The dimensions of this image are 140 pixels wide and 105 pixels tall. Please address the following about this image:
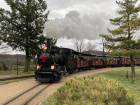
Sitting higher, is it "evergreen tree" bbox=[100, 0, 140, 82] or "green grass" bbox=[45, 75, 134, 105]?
"evergreen tree" bbox=[100, 0, 140, 82]

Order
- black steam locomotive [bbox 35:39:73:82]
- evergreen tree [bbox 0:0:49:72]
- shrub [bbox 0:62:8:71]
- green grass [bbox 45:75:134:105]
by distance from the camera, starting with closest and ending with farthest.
Answer: green grass [bbox 45:75:134:105] → black steam locomotive [bbox 35:39:73:82] → evergreen tree [bbox 0:0:49:72] → shrub [bbox 0:62:8:71]

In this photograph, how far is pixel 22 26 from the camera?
19.0 m

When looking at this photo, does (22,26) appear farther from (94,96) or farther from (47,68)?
(94,96)

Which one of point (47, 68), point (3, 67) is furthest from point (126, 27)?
point (3, 67)

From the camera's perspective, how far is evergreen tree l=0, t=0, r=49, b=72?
59.8 feet

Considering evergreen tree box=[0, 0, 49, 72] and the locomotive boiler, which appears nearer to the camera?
the locomotive boiler

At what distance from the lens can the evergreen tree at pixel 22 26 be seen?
18234 millimetres

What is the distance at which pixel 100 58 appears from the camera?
32.1 m

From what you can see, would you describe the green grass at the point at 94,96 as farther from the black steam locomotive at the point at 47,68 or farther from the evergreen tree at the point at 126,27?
the evergreen tree at the point at 126,27

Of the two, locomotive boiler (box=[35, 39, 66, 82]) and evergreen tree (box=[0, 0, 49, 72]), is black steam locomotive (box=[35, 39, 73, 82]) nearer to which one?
locomotive boiler (box=[35, 39, 66, 82])

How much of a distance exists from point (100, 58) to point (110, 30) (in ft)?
52.1

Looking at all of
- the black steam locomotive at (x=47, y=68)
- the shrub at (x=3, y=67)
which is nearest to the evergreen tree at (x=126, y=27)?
the black steam locomotive at (x=47, y=68)

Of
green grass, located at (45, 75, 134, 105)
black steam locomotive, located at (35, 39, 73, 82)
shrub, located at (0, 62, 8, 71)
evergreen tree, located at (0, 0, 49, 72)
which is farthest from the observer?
shrub, located at (0, 62, 8, 71)

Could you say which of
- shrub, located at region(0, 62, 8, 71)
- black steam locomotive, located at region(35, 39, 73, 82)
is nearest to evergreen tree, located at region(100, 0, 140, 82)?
black steam locomotive, located at region(35, 39, 73, 82)
